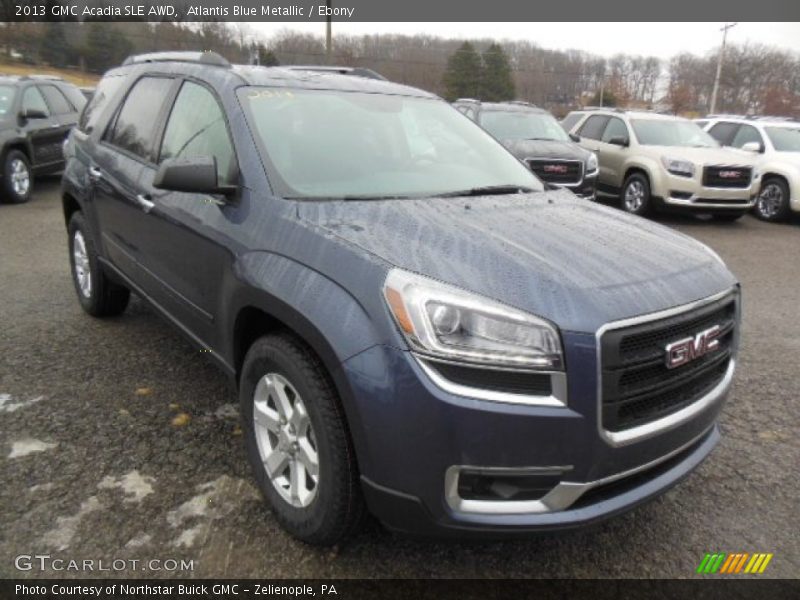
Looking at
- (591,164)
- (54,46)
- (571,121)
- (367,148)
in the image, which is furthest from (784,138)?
(54,46)

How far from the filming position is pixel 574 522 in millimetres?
1995

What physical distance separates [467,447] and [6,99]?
10.7 m

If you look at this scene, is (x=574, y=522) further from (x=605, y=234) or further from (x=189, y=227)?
(x=189, y=227)

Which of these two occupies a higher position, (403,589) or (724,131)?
(724,131)

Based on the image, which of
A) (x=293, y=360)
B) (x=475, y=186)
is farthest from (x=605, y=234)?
(x=293, y=360)

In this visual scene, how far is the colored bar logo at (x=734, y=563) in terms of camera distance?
2.41m

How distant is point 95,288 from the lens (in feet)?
15.1

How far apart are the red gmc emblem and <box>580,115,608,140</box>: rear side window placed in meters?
10.2

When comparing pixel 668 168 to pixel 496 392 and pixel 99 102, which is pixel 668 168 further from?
pixel 496 392

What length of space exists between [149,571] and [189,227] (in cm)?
150

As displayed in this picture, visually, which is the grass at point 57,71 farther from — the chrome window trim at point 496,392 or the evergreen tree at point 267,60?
the chrome window trim at point 496,392

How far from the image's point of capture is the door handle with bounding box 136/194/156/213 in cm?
337

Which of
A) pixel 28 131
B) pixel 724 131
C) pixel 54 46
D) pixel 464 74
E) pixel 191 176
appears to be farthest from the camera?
pixel 464 74

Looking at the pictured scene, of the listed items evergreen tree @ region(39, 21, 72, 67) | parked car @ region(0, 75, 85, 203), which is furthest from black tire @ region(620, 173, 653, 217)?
evergreen tree @ region(39, 21, 72, 67)
